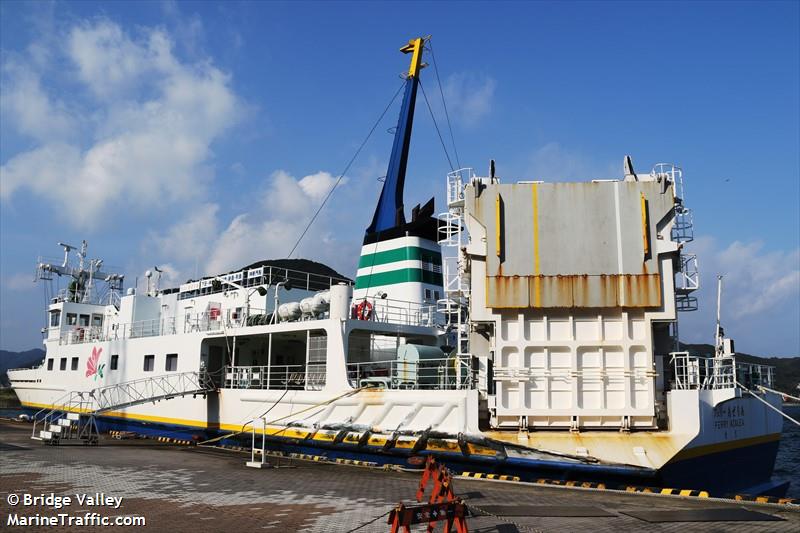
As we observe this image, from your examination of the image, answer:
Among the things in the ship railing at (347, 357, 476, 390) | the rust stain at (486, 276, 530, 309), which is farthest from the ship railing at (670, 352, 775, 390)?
the ship railing at (347, 357, 476, 390)

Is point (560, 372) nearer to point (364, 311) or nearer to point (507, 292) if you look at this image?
point (507, 292)

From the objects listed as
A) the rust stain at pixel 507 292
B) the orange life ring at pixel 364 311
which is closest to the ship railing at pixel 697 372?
the rust stain at pixel 507 292

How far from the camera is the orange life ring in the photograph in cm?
1994

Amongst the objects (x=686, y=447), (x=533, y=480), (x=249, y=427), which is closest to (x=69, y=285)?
→ (x=249, y=427)

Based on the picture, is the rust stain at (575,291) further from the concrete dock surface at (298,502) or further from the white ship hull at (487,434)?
the concrete dock surface at (298,502)

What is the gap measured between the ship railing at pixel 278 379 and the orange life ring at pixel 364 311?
6.98ft

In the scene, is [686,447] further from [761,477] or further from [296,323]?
[296,323]

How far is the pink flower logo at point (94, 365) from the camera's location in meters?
29.2

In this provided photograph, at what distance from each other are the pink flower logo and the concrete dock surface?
14382 millimetres

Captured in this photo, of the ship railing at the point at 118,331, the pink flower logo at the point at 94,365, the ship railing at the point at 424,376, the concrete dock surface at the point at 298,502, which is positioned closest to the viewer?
the concrete dock surface at the point at 298,502

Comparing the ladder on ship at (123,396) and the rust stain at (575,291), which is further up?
the rust stain at (575,291)

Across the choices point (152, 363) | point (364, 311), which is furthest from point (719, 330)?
point (152, 363)

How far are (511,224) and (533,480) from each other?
5.28 metres

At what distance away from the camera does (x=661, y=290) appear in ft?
43.2
